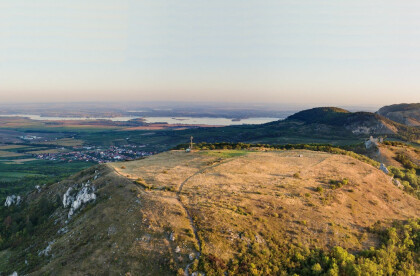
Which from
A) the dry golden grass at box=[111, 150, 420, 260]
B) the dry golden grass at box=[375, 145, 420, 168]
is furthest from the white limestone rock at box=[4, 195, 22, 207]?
the dry golden grass at box=[375, 145, 420, 168]

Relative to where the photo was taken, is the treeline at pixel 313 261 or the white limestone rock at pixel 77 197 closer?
the treeline at pixel 313 261

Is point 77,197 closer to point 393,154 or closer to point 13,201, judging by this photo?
point 13,201

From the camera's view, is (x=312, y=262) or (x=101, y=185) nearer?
(x=312, y=262)

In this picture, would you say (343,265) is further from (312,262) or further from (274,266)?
(274,266)

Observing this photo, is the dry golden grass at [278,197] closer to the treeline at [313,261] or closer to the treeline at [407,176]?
the treeline at [313,261]

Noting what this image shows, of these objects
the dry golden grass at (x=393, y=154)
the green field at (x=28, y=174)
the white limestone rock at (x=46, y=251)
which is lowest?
the green field at (x=28, y=174)

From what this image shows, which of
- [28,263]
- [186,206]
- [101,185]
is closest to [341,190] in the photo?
[186,206]

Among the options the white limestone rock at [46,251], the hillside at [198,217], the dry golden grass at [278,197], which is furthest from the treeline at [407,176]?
the white limestone rock at [46,251]

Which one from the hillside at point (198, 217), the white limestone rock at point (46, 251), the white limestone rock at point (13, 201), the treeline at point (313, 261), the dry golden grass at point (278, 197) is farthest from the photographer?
the white limestone rock at point (13, 201)
